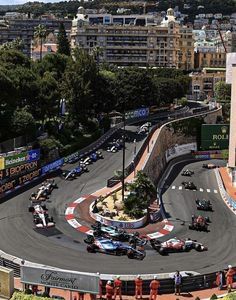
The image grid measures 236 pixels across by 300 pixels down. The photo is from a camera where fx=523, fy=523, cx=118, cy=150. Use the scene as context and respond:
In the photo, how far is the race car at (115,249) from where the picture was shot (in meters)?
40.5

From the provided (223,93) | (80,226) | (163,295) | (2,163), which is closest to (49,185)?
(2,163)

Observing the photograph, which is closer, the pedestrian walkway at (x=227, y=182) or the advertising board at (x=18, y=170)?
the advertising board at (x=18, y=170)

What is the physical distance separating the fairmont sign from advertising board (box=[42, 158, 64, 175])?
113 ft

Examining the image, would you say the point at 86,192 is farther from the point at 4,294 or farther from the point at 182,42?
the point at 182,42

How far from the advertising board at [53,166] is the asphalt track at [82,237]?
3.18 metres

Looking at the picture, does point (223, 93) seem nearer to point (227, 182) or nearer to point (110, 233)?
point (227, 182)

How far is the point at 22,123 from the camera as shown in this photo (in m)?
66.1

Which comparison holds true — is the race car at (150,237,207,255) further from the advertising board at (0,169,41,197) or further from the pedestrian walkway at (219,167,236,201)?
the pedestrian walkway at (219,167,236,201)

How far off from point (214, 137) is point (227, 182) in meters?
23.6

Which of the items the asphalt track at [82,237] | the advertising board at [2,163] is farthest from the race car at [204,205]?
the advertising board at [2,163]

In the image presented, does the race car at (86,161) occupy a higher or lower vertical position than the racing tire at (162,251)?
higher

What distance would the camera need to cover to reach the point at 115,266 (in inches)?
1518

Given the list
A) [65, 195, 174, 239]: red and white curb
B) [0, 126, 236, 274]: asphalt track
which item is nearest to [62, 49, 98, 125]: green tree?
[0, 126, 236, 274]: asphalt track

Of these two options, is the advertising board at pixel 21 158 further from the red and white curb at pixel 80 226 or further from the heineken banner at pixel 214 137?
the heineken banner at pixel 214 137
